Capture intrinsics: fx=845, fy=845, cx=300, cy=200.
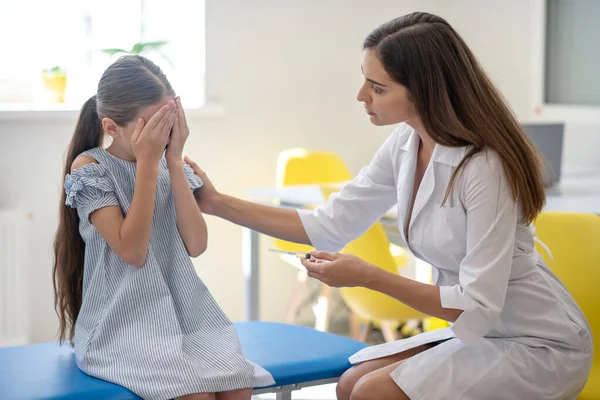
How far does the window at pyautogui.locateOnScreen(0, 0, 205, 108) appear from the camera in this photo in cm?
358

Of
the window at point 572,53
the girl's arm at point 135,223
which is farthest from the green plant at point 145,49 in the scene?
the girl's arm at point 135,223

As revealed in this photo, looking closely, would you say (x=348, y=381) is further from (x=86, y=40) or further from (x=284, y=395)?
(x=86, y=40)

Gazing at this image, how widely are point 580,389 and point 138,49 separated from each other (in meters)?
2.58

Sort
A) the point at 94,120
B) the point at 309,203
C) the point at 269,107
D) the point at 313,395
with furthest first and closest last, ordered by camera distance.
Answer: the point at 269,107
the point at 313,395
the point at 309,203
the point at 94,120

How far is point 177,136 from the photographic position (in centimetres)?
169

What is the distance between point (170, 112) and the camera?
1.66 m

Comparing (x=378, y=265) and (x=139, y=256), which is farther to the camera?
(x=378, y=265)

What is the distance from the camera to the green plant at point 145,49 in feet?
11.9

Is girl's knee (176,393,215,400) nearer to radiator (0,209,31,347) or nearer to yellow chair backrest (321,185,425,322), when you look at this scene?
yellow chair backrest (321,185,425,322)

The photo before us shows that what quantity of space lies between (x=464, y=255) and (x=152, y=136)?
649 millimetres

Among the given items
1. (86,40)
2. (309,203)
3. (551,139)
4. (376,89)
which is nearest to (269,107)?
(86,40)

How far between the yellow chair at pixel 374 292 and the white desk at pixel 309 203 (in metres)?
0.10

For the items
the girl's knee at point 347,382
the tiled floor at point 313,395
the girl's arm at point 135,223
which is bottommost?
the tiled floor at point 313,395

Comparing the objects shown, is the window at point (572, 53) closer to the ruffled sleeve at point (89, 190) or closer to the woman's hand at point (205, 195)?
the woman's hand at point (205, 195)
